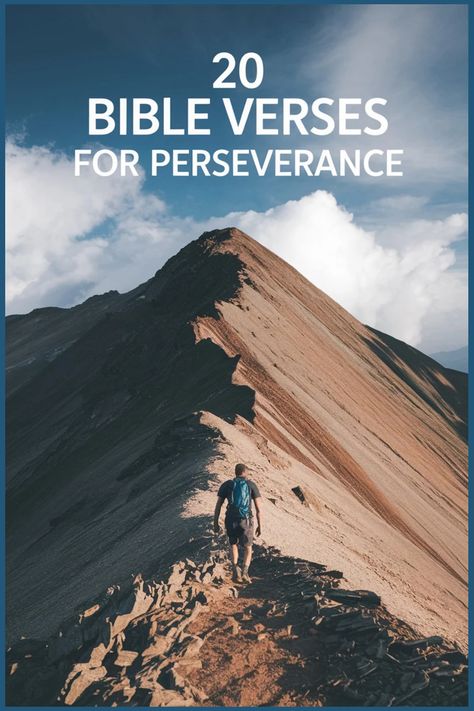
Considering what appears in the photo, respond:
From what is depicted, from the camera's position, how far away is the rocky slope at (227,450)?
50.4ft

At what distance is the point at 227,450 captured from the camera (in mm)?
18078

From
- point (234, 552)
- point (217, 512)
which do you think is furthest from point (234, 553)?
point (217, 512)

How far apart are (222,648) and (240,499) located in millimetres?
2790

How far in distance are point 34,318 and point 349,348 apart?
68.8 meters

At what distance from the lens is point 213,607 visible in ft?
30.5

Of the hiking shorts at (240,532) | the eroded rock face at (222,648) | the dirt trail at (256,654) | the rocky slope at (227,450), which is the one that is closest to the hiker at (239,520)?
the hiking shorts at (240,532)

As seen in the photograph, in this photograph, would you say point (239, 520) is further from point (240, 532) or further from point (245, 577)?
point (245, 577)

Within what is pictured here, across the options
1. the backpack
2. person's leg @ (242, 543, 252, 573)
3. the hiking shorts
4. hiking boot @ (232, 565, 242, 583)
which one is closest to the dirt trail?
hiking boot @ (232, 565, 242, 583)

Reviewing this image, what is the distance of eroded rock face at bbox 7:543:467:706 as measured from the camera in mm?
7684

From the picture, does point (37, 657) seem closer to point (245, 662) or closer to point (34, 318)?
point (245, 662)

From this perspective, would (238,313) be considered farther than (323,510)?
Yes

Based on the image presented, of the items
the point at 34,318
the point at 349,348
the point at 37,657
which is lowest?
the point at 37,657

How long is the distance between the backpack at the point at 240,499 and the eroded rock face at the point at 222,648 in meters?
0.87

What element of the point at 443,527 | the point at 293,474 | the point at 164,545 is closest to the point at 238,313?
the point at 443,527
